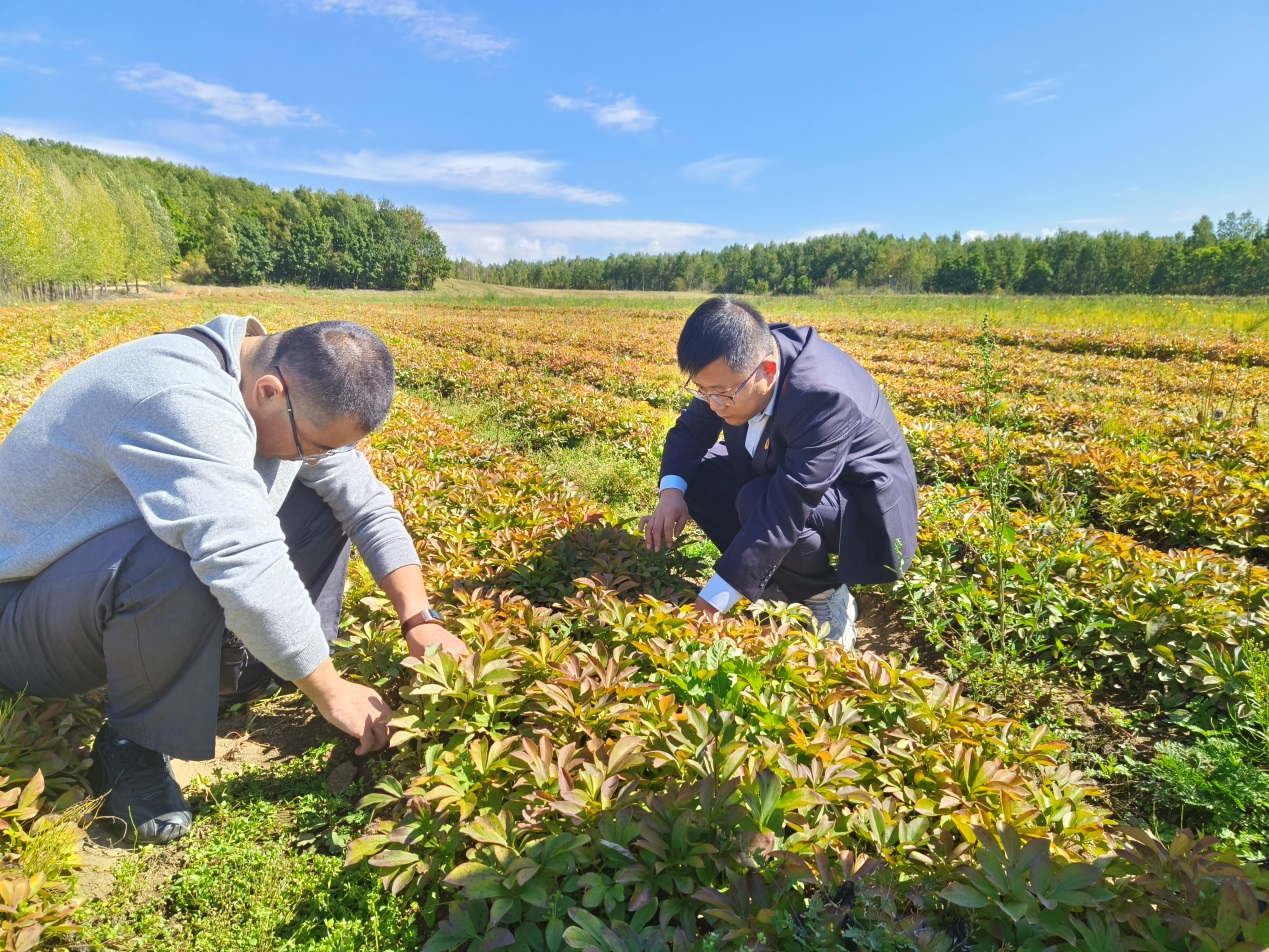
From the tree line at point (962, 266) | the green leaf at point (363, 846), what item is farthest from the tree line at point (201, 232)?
the green leaf at point (363, 846)

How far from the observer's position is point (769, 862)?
1408 millimetres

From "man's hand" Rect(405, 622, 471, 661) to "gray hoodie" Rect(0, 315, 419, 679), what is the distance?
0.43 metres

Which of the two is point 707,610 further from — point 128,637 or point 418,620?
point 128,637

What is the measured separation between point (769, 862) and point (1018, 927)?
0.46 meters

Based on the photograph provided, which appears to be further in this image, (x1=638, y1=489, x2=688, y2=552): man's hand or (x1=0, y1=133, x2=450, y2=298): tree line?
(x1=0, y1=133, x2=450, y2=298): tree line

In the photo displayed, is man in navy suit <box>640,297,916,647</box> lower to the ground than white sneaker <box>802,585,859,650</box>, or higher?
higher

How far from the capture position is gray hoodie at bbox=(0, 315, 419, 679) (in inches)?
68.8

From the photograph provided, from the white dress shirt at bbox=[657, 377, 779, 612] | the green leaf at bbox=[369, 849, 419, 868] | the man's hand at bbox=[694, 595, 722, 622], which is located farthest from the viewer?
the white dress shirt at bbox=[657, 377, 779, 612]

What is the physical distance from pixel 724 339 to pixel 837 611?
1.43 metres

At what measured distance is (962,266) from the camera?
66875mm

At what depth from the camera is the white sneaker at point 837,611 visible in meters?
3.22

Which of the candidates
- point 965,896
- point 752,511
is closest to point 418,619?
point 752,511

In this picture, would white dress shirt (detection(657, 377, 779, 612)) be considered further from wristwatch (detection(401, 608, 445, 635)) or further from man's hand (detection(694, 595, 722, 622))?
wristwatch (detection(401, 608, 445, 635))

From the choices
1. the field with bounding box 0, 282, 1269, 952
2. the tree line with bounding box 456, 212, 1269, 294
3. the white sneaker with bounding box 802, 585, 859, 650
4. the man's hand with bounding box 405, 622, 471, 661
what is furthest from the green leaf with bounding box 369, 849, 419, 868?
the tree line with bounding box 456, 212, 1269, 294
